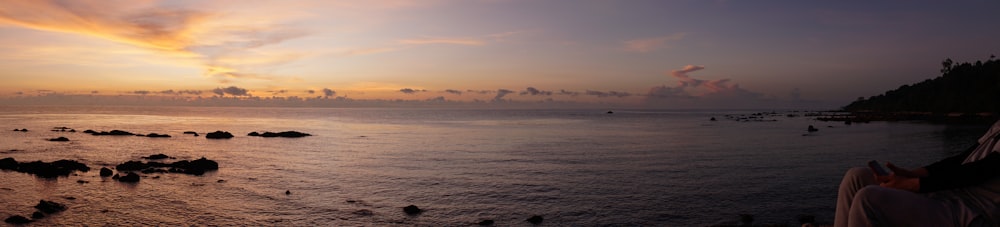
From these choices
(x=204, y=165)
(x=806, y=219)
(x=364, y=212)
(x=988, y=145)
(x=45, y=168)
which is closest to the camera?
(x=988, y=145)

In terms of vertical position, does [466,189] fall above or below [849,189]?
below

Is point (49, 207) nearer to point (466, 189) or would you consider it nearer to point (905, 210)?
point (466, 189)

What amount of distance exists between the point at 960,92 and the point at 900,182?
6418 inches

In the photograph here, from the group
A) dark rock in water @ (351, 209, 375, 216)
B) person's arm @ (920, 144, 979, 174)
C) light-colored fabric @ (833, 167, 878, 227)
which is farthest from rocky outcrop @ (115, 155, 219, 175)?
person's arm @ (920, 144, 979, 174)

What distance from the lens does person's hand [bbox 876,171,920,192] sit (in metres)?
5.63

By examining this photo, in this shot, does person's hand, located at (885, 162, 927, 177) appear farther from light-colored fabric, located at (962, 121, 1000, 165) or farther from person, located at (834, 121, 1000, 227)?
light-colored fabric, located at (962, 121, 1000, 165)

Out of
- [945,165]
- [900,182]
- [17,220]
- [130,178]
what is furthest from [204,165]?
[945,165]

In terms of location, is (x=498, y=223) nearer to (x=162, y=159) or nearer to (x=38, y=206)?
(x=38, y=206)

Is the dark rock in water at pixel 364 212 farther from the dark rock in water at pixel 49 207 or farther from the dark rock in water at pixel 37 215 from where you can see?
the dark rock in water at pixel 49 207

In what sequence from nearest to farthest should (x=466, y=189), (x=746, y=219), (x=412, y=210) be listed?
(x=746, y=219) → (x=412, y=210) → (x=466, y=189)

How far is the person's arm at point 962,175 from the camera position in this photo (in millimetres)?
5367

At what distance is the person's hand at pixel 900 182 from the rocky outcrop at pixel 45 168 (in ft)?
113

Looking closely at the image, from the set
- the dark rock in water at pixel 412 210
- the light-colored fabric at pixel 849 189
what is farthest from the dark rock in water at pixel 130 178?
the light-colored fabric at pixel 849 189

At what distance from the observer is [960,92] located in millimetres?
131125
